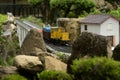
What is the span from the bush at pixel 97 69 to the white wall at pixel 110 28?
4.47 m

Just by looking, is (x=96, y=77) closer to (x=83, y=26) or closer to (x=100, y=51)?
(x=100, y=51)

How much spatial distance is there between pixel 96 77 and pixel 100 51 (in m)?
0.69

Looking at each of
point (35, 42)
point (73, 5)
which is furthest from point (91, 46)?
point (73, 5)

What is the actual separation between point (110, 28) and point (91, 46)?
166 inches

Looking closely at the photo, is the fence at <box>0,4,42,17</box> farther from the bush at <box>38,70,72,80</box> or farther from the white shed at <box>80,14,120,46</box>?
the bush at <box>38,70,72,80</box>

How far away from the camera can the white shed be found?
1087 cm

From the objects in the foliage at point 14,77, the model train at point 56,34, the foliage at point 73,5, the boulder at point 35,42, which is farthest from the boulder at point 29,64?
the foliage at point 73,5

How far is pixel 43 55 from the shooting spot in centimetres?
805

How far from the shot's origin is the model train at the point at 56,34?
1170 cm

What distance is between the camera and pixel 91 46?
695cm

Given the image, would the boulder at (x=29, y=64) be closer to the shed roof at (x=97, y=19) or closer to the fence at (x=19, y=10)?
the shed roof at (x=97, y=19)

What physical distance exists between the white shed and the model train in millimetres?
547

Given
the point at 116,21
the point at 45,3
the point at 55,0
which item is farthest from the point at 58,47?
the point at 45,3

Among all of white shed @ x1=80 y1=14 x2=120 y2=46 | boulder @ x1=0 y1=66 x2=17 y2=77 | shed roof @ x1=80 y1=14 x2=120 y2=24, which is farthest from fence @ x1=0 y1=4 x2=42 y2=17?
boulder @ x1=0 y1=66 x2=17 y2=77
